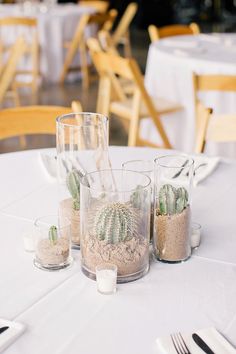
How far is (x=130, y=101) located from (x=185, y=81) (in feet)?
1.54

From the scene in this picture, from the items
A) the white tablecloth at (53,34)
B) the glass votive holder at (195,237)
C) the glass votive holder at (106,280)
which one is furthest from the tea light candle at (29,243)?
the white tablecloth at (53,34)

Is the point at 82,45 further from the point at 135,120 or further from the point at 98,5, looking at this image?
the point at 135,120

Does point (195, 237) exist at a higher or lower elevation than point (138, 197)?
lower

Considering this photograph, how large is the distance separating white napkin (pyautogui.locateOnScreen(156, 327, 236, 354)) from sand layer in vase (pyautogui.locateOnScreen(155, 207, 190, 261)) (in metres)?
0.26

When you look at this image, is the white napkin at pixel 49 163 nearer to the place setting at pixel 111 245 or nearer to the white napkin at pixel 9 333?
the place setting at pixel 111 245

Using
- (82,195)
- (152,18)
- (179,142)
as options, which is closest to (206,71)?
(179,142)

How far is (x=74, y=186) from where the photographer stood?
1.46 metres

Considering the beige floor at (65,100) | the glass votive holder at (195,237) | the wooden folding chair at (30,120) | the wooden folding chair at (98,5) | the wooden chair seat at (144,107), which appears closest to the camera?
the glass votive holder at (195,237)

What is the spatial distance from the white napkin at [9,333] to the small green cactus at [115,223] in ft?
0.83

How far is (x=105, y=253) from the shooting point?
1.30m

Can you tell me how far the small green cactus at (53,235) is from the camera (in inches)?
54.0

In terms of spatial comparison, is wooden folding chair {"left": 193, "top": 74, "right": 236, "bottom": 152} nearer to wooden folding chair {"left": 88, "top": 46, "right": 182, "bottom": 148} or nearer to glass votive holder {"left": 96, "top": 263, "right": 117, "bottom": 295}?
wooden folding chair {"left": 88, "top": 46, "right": 182, "bottom": 148}

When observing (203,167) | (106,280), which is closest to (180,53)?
(203,167)

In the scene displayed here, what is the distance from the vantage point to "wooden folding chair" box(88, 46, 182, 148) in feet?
11.2
